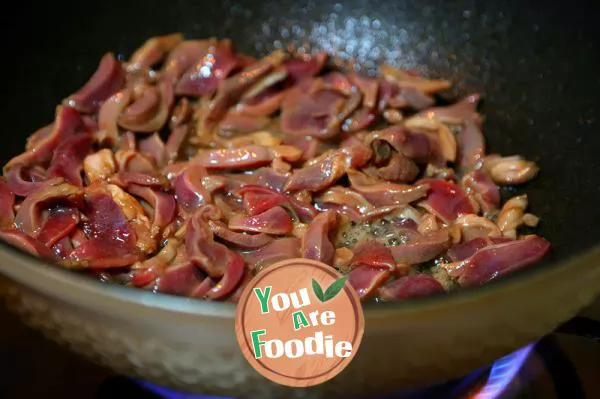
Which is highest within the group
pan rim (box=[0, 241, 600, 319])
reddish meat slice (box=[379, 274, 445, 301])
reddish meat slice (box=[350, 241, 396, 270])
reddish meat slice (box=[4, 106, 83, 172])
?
reddish meat slice (box=[4, 106, 83, 172])

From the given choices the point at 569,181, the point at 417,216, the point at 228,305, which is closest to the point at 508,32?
the point at 569,181

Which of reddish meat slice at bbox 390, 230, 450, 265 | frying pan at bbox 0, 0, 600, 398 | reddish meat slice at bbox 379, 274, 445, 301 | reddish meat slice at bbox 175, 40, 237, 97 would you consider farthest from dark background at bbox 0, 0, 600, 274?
reddish meat slice at bbox 379, 274, 445, 301

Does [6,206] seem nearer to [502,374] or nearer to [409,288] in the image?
[409,288]

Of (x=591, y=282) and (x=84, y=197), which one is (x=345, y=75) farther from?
(x=591, y=282)

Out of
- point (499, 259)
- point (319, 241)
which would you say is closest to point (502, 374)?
point (499, 259)

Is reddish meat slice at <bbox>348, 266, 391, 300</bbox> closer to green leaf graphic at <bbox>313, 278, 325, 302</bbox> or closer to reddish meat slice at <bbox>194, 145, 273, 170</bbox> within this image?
green leaf graphic at <bbox>313, 278, 325, 302</bbox>

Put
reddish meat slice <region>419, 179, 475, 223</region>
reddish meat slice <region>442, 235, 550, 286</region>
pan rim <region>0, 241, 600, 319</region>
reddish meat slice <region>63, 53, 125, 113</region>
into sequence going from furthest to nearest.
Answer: reddish meat slice <region>63, 53, 125, 113</region> → reddish meat slice <region>419, 179, 475, 223</region> → reddish meat slice <region>442, 235, 550, 286</region> → pan rim <region>0, 241, 600, 319</region>
